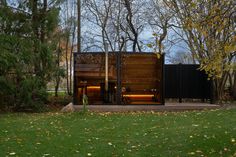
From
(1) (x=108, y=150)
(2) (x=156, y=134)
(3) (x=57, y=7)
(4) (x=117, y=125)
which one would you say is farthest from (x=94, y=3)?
(1) (x=108, y=150)

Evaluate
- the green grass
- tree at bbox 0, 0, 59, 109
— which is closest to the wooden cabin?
tree at bbox 0, 0, 59, 109

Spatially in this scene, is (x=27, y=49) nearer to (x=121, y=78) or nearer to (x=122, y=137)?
(x=121, y=78)

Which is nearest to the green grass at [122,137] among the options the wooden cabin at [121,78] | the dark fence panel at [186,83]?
the wooden cabin at [121,78]

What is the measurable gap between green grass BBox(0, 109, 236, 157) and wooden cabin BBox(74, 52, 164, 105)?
5107mm

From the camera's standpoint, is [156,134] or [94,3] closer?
[156,134]

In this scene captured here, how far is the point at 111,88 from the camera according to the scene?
18609 millimetres

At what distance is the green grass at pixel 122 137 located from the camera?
8.05 meters

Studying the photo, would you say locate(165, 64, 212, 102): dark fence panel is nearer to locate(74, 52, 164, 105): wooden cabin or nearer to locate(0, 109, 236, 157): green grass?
locate(74, 52, 164, 105): wooden cabin

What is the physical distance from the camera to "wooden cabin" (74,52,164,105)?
61.0ft

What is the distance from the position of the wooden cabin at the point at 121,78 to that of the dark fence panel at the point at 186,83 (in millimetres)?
2097

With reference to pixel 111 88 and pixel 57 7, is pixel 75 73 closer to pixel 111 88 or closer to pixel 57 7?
pixel 111 88

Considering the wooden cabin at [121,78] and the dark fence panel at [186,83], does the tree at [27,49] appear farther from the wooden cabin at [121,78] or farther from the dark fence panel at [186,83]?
the dark fence panel at [186,83]

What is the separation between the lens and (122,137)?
9945 mm

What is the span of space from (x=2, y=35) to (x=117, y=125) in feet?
25.8
